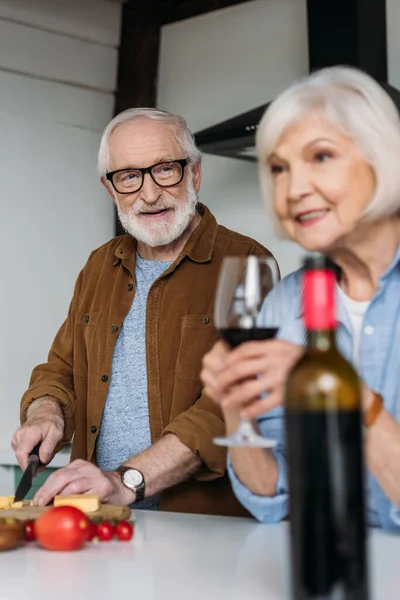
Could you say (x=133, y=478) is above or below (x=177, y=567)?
above

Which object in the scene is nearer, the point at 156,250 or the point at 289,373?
the point at 289,373

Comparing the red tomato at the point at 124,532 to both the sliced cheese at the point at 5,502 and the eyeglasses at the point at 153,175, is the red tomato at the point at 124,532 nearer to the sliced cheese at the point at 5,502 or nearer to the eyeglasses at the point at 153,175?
the sliced cheese at the point at 5,502

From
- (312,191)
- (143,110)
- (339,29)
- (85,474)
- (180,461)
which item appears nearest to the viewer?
(312,191)

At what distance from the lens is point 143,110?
8.29ft

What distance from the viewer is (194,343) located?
7.84 feet

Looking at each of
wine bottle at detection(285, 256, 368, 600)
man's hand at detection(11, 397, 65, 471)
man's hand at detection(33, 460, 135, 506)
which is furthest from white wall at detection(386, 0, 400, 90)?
wine bottle at detection(285, 256, 368, 600)

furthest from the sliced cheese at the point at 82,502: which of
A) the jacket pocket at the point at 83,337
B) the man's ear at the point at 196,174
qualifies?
the man's ear at the point at 196,174

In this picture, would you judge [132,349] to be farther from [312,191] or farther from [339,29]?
[339,29]

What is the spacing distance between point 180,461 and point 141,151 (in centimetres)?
82

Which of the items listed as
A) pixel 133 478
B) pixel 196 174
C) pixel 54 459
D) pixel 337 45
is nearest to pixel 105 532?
pixel 133 478

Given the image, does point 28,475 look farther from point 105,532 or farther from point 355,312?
point 355,312

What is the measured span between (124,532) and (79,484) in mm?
294

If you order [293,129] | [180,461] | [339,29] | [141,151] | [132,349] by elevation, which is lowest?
[180,461]

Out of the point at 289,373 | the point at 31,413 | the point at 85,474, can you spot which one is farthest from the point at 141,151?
the point at 289,373
